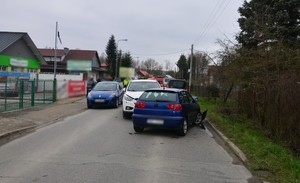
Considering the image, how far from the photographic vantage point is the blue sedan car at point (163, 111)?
10461mm

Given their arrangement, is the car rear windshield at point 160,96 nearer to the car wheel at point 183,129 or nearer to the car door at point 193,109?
the car wheel at point 183,129

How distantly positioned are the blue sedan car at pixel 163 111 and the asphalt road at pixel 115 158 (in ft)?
1.15

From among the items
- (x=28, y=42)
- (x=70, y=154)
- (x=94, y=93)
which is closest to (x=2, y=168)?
(x=70, y=154)

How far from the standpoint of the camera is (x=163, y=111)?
1056cm

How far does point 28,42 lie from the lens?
35.7 metres

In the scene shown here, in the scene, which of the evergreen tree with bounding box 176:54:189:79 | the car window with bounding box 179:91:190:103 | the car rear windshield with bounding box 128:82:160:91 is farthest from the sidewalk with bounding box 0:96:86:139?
the evergreen tree with bounding box 176:54:189:79

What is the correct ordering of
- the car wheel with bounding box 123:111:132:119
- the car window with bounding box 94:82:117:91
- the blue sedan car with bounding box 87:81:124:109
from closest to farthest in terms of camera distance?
the car wheel with bounding box 123:111:132:119 → the blue sedan car with bounding box 87:81:124:109 → the car window with bounding box 94:82:117:91

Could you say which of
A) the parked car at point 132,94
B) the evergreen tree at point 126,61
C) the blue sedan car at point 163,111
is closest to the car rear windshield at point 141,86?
the parked car at point 132,94

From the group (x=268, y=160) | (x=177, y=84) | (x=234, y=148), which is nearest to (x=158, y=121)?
(x=234, y=148)

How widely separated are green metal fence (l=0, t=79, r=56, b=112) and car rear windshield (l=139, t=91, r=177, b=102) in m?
6.92

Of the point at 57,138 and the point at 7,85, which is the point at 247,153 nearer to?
the point at 57,138

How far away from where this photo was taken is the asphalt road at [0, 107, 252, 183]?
5.98 m

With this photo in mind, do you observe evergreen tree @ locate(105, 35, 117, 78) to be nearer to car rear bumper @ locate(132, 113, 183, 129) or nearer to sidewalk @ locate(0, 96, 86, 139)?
sidewalk @ locate(0, 96, 86, 139)

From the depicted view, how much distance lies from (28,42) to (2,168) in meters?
31.6
